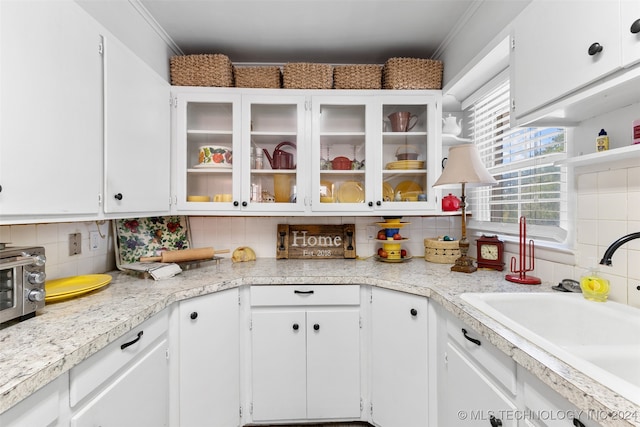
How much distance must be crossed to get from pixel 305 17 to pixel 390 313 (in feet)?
5.89

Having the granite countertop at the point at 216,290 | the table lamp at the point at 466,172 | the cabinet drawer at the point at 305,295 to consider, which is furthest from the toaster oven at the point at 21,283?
the table lamp at the point at 466,172

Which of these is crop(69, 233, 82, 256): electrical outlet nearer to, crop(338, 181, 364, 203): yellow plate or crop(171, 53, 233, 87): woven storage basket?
crop(171, 53, 233, 87): woven storage basket

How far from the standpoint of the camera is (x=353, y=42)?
1953mm

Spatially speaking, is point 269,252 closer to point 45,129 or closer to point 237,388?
point 237,388

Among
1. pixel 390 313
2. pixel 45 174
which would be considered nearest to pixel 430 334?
pixel 390 313

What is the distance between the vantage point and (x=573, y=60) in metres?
0.96

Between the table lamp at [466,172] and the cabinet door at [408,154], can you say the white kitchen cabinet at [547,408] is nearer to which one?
the table lamp at [466,172]

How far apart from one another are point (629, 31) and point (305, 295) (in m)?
1.61

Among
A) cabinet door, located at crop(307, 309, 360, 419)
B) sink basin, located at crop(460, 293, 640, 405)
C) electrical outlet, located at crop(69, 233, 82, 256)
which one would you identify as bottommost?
cabinet door, located at crop(307, 309, 360, 419)

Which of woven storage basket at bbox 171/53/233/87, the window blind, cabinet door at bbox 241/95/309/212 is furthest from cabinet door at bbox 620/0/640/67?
woven storage basket at bbox 171/53/233/87

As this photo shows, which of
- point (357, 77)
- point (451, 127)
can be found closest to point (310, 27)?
point (357, 77)

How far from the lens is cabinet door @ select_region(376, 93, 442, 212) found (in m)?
1.98

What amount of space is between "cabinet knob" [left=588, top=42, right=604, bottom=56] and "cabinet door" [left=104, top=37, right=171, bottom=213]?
186cm

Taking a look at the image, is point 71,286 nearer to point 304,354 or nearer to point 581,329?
point 304,354
